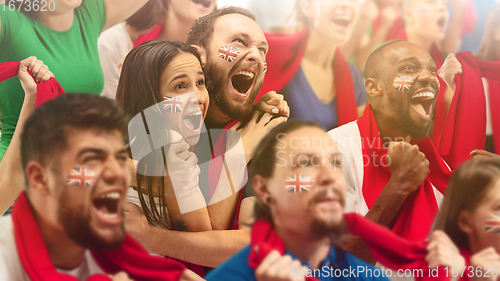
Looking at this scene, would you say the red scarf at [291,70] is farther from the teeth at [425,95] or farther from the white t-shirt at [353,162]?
the teeth at [425,95]

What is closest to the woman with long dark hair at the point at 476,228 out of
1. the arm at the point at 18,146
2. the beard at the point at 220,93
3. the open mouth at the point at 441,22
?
the open mouth at the point at 441,22

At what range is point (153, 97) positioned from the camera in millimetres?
1532

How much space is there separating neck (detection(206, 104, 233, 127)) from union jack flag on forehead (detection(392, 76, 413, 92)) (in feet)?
2.30

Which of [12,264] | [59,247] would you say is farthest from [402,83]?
[12,264]

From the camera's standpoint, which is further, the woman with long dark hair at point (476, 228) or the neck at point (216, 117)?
the neck at point (216, 117)

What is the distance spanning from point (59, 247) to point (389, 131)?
4.33 ft

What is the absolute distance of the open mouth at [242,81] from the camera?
1.61 m

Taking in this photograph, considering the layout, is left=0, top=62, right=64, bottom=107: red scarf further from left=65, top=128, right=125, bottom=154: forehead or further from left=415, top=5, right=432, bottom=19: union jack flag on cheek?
left=415, top=5, right=432, bottom=19: union jack flag on cheek

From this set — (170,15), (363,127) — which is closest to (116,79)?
(170,15)

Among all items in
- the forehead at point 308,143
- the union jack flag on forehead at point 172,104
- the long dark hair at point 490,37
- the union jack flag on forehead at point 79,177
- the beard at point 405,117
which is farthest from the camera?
the long dark hair at point 490,37

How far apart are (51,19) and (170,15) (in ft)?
1.62

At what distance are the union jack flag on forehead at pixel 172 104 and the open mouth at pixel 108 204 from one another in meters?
0.37

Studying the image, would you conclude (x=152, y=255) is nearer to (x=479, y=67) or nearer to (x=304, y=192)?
(x=304, y=192)

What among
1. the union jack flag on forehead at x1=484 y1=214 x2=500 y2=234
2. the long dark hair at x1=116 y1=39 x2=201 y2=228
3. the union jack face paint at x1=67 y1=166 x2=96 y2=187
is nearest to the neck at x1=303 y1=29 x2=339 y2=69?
the long dark hair at x1=116 y1=39 x2=201 y2=228
